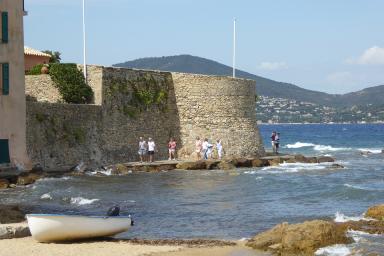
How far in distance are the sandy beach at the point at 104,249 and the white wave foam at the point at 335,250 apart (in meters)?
1.31

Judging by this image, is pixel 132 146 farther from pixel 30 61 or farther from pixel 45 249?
pixel 45 249

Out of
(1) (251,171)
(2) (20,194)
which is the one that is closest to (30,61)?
(1) (251,171)

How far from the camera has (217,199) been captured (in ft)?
83.9

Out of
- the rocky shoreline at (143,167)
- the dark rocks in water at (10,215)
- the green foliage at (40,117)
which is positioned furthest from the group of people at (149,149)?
the dark rocks in water at (10,215)

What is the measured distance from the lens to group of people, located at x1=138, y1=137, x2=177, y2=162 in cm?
3818

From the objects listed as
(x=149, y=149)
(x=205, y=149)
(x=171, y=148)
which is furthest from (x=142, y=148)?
(x=205, y=149)

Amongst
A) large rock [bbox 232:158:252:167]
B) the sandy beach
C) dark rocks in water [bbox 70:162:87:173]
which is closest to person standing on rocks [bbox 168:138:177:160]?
large rock [bbox 232:158:252:167]

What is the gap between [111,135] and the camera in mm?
37594

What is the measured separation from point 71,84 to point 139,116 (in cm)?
425

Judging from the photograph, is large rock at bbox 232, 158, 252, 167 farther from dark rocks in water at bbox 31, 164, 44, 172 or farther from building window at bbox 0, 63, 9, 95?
building window at bbox 0, 63, 9, 95

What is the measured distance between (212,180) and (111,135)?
754 centimetres

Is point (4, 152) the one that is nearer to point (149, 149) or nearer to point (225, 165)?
point (149, 149)

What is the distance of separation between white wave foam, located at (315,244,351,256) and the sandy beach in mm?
1309

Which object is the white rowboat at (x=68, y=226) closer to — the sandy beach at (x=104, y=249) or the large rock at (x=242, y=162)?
the sandy beach at (x=104, y=249)
